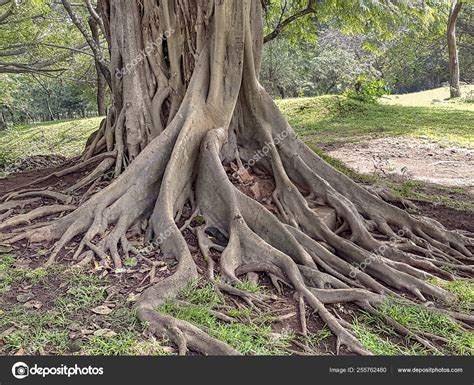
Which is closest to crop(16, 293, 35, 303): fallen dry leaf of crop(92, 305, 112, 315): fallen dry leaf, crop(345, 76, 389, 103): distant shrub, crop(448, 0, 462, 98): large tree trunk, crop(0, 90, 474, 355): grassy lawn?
crop(0, 90, 474, 355): grassy lawn

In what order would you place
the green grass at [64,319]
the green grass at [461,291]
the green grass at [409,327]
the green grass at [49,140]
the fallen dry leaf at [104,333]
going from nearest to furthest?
1. the green grass at [64,319]
2. the fallen dry leaf at [104,333]
3. the green grass at [409,327]
4. the green grass at [461,291]
5. the green grass at [49,140]

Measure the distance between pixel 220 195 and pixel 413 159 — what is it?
22.6 feet

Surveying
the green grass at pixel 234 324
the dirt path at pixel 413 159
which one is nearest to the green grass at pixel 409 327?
the green grass at pixel 234 324

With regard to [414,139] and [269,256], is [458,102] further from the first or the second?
[269,256]

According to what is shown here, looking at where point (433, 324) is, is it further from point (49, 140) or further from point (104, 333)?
point (49, 140)

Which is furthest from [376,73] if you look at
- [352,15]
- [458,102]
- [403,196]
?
[403,196]

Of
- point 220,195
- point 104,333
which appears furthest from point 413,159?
point 104,333

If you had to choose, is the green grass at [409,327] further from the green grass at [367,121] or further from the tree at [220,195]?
the green grass at [367,121]

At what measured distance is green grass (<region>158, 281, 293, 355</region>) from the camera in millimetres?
2934

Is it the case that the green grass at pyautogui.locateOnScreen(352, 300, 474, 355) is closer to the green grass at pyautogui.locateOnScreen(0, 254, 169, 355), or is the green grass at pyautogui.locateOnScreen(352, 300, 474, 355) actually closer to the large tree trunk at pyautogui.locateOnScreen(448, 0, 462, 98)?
the green grass at pyautogui.locateOnScreen(0, 254, 169, 355)

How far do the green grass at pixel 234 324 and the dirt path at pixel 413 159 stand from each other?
18.9ft

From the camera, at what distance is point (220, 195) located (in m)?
4.80

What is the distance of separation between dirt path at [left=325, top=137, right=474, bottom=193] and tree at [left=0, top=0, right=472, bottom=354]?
286 cm

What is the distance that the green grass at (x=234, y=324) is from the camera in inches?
115
